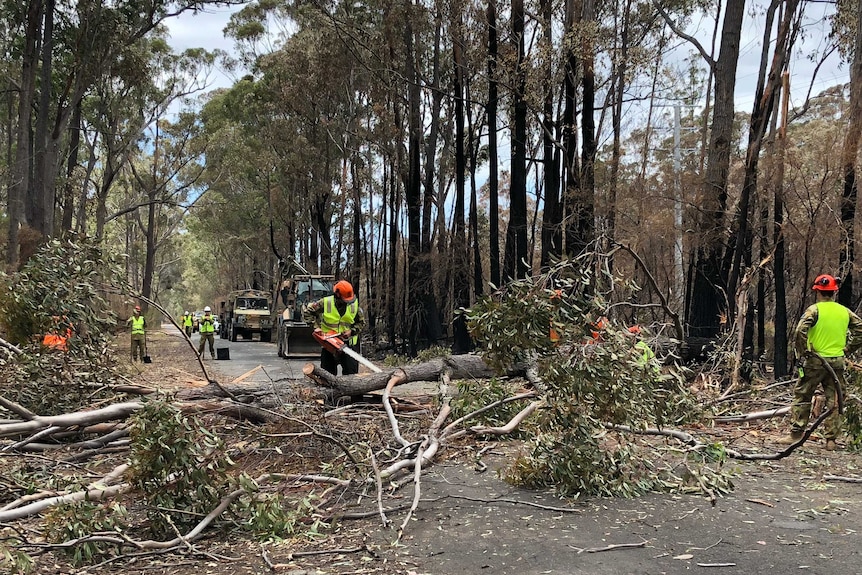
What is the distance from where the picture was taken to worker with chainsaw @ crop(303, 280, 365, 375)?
29.5ft

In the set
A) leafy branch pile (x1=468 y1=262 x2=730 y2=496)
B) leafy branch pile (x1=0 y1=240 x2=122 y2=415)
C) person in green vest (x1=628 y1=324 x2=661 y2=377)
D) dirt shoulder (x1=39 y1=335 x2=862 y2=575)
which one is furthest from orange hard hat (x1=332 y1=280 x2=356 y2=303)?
person in green vest (x1=628 y1=324 x2=661 y2=377)

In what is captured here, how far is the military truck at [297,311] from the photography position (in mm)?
19812

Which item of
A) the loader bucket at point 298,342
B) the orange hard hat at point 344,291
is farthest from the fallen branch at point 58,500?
the loader bucket at point 298,342

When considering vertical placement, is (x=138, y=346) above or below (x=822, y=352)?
below

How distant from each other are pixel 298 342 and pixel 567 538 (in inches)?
647

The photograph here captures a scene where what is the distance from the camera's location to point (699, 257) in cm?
1483

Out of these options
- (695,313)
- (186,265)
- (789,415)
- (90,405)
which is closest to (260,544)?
Result: (90,405)

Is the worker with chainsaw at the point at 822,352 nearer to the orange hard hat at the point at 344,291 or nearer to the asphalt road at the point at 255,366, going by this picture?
the orange hard hat at the point at 344,291

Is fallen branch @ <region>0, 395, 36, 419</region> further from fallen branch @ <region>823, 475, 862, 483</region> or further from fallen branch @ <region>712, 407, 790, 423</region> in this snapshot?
fallen branch @ <region>712, 407, 790, 423</region>

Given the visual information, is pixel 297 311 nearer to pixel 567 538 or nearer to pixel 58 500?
pixel 58 500

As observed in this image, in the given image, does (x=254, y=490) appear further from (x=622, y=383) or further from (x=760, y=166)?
(x=760, y=166)

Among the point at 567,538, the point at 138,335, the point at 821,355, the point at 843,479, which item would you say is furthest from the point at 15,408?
the point at 138,335

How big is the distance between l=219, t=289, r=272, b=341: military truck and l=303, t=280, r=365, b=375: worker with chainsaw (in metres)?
22.5

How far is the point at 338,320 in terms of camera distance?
9062mm
